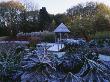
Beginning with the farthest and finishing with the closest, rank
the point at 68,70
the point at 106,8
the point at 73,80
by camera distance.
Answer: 1. the point at 106,8
2. the point at 68,70
3. the point at 73,80

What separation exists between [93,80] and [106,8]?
127 ft

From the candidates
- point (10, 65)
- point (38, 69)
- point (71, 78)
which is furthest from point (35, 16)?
point (71, 78)

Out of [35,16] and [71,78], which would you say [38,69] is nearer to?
[71,78]

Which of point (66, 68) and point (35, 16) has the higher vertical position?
point (35, 16)

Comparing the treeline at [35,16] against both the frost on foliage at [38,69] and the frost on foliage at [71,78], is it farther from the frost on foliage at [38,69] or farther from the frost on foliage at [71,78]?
the frost on foliage at [71,78]

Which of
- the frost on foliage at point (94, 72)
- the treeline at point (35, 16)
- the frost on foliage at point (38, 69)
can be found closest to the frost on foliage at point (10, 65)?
the frost on foliage at point (38, 69)

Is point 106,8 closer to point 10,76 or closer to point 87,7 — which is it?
point 87,7

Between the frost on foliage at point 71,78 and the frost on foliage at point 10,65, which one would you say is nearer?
the frost on foliage at point 71,78

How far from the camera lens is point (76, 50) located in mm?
3670

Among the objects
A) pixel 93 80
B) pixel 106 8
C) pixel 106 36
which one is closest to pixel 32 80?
pixel 93 80

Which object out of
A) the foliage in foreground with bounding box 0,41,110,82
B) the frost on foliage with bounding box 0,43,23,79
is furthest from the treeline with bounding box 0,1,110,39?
the foliage in foreground with bounding box 0,41,110,82

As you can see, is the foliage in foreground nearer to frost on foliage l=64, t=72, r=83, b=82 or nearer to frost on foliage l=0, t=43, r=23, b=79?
frost on foliage l=64, t=72, r=83, b=82

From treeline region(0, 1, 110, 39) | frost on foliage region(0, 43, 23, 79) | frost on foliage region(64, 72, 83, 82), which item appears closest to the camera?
frost on foliage region(64, 72, 83, 82)

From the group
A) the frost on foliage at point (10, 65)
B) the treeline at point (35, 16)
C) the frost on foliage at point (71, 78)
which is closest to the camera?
the frost on foliage at point (71, 78)
